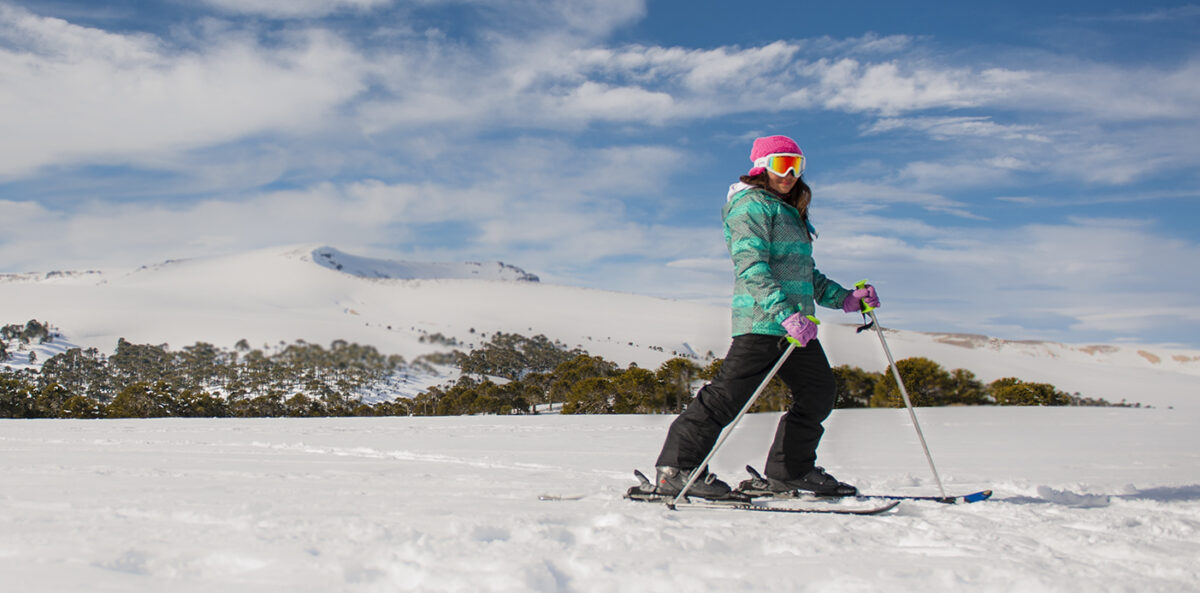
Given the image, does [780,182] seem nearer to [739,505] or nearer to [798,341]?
[798,341]

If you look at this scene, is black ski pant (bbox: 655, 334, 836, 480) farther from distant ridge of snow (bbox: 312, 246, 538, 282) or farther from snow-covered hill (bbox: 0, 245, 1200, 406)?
distant ridge of snow (bbox: 312, 246, 538, 282)

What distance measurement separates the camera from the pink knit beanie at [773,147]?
347cm

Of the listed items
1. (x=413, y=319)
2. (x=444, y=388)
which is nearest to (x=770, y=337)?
(x=444, y=388)

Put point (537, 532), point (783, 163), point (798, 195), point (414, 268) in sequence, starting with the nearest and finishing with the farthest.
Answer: point (537, 532), point (783, 163), point (798, 195), point (414, 268)

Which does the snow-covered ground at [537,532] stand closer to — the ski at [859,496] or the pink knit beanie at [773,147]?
the ski at [859,496]

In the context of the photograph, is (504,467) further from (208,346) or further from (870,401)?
(208,346)

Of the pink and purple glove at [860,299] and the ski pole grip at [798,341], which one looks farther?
the pink and purple glove at [860,299]

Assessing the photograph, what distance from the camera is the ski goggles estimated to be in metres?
3.46

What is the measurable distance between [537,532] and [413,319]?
1947cm

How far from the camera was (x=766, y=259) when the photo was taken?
10.8 ft

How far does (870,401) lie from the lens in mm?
13688

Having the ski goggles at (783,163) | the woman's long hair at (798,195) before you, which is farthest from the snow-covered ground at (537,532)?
the ski goggles at (783,163)

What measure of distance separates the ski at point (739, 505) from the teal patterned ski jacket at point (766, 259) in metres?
0.76

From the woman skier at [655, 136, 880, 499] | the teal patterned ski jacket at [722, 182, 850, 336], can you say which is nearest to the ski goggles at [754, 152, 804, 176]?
the woman skier at [655, 136, 880, 499]
